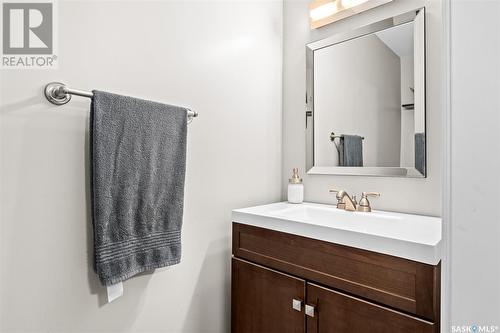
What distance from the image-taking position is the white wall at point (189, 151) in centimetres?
84

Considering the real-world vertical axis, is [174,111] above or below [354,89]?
below

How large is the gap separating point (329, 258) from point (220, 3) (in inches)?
48.5

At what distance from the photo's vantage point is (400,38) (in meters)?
1.31

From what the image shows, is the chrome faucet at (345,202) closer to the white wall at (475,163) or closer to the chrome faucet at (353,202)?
the chrome faucet at (353,202)

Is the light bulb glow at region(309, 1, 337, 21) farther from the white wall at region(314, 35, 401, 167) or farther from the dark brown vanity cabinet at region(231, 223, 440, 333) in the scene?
the dark brown vanity cabinet at region(231, 223, 440, 333)

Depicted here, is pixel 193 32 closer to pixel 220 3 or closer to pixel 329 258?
pixel 220 3

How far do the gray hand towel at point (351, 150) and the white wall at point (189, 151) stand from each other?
0.39 metres

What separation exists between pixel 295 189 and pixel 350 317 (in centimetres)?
71

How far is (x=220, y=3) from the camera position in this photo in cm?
138

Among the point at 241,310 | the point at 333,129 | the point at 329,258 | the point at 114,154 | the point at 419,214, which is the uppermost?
the point at 333,129

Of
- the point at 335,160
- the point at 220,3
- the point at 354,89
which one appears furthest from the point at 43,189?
the point at 354,89

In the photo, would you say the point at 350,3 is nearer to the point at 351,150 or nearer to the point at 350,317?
the point at 351,150

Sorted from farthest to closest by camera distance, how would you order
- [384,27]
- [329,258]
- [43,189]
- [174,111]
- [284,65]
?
[284,65]
[384,27]
[174,111]
[329,258]
[43,189]

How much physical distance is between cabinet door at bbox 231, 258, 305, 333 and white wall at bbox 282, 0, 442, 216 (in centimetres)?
56
